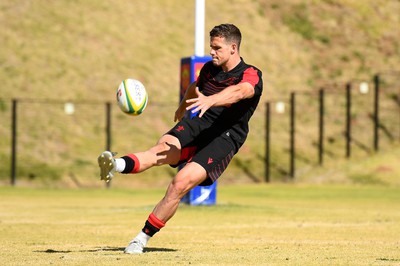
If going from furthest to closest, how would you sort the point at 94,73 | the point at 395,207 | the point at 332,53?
the point at 332,53
the point at 94,73
the point at 395,207

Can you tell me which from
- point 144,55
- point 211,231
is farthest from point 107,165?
point 144,55

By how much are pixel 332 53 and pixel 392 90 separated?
5756 millimetres

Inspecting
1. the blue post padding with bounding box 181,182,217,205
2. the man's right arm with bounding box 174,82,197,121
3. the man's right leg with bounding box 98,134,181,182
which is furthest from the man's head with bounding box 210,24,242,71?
Result: the blue post padding with bounding box 181,182,217,205

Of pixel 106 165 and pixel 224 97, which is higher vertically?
pixel 224 97

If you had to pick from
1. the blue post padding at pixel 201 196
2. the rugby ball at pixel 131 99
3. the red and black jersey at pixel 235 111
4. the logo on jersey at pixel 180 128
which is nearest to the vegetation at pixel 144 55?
the blue post padding at pixel 201 196

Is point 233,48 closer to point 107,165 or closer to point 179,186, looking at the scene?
point 179,186

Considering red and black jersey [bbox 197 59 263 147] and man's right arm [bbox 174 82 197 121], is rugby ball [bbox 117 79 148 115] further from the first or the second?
red and black jersey [bbox 197 59 263 147]

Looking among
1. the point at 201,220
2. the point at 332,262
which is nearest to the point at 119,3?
the point at 201,220

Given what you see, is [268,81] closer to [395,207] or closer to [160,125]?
[160,125]

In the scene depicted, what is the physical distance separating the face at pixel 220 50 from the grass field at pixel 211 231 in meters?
2.17

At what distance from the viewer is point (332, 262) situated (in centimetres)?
1130

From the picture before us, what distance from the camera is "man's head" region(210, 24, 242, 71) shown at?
1200 centimetres

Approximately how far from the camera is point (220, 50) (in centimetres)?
1205

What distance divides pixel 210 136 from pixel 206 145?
0.41 feet
